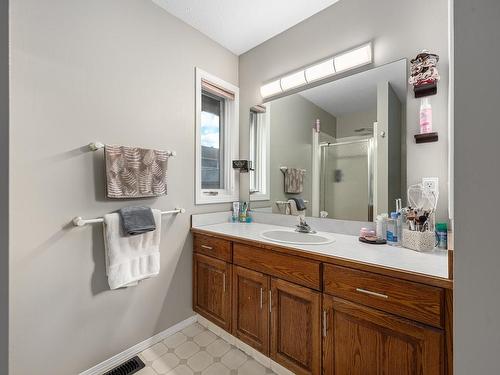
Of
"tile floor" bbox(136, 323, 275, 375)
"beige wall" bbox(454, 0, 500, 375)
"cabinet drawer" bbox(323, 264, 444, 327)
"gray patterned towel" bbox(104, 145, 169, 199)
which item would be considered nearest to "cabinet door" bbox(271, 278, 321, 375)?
"cabinet drawer" bbox(323, 264, 444, 327)

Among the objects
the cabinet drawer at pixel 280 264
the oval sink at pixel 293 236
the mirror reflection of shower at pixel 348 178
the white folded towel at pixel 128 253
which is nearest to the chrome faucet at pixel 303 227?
the oval sink at pixel 293 236

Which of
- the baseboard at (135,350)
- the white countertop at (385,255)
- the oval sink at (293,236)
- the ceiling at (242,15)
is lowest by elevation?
the baseboard at (135,350)

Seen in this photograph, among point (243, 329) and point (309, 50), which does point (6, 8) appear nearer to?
point (243, 329)

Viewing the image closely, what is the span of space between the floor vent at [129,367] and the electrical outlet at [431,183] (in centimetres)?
205

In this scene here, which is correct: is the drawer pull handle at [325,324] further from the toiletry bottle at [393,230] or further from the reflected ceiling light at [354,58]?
the reflected ceiling light at [354,58]

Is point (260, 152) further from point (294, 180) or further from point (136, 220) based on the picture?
point (136, 220)

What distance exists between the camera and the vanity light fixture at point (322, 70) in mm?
1494

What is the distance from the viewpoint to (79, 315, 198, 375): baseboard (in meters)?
1.33

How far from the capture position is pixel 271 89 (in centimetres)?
198

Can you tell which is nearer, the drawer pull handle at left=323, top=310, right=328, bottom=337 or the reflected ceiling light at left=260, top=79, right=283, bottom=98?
the drawer pull handle at left=323, top=310, right=328, bottom=337

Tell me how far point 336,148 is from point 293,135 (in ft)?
1.32

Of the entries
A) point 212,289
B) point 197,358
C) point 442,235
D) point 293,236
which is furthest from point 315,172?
point 197,358

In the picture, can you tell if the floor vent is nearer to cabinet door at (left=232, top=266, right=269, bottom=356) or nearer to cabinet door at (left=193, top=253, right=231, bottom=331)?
cabinet door at (left=193, top=253, right=231, bottom=331)

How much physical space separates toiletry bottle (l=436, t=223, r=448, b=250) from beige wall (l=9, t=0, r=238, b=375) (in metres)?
1.69
